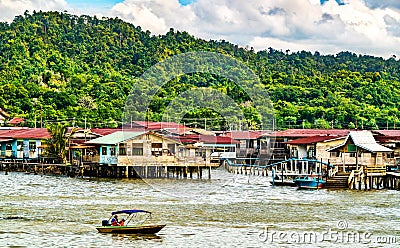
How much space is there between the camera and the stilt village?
4091 centimetres

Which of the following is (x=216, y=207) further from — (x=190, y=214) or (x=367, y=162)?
(x=367, y=162)

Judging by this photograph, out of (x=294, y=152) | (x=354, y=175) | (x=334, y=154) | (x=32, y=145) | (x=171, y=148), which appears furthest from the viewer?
(x=32, y=145)

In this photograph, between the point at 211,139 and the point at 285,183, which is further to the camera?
the point at 211,139

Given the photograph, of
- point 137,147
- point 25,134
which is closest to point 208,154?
point 137,147

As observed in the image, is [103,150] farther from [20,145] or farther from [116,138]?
[20,145]

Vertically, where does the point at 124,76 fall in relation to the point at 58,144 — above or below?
above

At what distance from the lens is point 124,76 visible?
92688 millimetres

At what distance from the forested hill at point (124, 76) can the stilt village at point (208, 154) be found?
Result: 688 cm

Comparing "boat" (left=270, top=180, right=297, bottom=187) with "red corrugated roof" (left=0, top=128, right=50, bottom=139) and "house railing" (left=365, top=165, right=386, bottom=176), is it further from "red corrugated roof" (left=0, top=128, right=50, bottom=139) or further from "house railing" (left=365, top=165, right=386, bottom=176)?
"red corrugated roof" (left=0, top=128, right=50, bottom=139)

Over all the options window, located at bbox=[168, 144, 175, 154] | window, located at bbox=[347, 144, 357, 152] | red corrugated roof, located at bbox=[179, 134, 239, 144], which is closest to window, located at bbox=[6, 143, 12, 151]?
red corrugated roof, located at bbox=[179, 134, 239, 144]

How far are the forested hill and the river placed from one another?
2392 cm

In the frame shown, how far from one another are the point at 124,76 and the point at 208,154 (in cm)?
4287

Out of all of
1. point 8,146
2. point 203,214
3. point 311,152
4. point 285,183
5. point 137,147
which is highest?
point 8,146

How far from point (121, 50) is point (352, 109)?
145 ft
